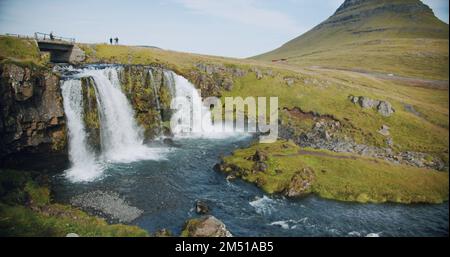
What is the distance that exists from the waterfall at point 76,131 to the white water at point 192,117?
23157 millimetres

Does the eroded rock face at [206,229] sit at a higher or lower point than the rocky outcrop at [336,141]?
lower

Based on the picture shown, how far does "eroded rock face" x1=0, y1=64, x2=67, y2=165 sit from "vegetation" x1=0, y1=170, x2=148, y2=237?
4499 millimetres

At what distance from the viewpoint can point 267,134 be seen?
231 feet

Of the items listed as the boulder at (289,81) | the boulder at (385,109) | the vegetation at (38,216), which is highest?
the boulder at (289,81)

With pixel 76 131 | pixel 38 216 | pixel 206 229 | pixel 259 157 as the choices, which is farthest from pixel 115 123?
pixel 206 229

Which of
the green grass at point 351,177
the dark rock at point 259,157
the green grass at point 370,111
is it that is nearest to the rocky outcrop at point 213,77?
the green grass at point 370,111

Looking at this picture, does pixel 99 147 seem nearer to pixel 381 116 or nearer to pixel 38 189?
pixel 38 189

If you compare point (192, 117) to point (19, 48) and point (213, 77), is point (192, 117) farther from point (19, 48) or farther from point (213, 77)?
point (19, 48)

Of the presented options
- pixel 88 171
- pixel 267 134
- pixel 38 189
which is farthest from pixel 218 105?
pixel 38 189

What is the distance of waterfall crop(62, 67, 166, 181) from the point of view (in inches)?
1897

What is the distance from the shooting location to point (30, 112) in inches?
1674

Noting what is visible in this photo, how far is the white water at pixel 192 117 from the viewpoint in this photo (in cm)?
7206

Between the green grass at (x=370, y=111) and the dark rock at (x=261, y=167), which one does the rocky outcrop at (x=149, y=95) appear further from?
the dark rock at (x=261, y=167)

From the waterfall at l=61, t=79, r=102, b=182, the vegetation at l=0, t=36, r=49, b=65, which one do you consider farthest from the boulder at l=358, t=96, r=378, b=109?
the vegetation at l=0, t=36, r=49, b=65
